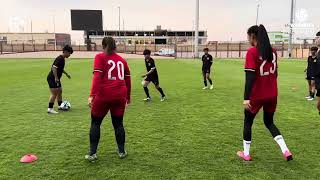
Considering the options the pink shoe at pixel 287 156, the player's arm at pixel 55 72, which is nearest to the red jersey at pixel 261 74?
the pink shoe at pixel 287 156

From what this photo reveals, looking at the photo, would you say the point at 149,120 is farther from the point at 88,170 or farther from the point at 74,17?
the point at 74,17

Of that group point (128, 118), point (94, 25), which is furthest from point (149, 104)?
point (94, 25)

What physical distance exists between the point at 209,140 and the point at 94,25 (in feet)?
233

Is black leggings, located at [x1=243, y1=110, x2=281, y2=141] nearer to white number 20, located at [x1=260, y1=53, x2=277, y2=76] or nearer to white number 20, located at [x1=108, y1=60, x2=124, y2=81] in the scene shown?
white number 20, located at [x1=260, y1=53, x2=277, y2=76]

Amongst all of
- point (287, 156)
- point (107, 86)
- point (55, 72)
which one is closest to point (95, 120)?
point (107, 86)

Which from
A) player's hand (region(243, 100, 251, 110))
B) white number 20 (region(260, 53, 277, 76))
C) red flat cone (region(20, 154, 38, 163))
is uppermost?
white number 20 (region(260, 53, 277, 76))

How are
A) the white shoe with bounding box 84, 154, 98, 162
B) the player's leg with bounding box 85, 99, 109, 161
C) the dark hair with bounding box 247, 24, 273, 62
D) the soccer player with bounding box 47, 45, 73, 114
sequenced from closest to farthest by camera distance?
the dark hair with bounding box 247, 24, 273, 62 < the player's leg with bounding box 85, 99, 109, 161 < the white shoe with bounding box 84, 154, 98, 162 < the soccer player with bounding box 47, 45, 73, 114

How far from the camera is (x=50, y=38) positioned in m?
124

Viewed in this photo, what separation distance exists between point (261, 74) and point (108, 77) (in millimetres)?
2390

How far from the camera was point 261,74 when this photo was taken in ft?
19.6

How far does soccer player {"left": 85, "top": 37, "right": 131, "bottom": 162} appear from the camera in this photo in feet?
20.0

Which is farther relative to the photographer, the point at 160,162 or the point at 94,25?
the point at 94,25

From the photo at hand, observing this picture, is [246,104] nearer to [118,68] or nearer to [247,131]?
[247,131]

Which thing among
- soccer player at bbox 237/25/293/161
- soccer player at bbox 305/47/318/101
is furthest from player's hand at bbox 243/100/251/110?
soccer player at bbox 305/47/318/101
